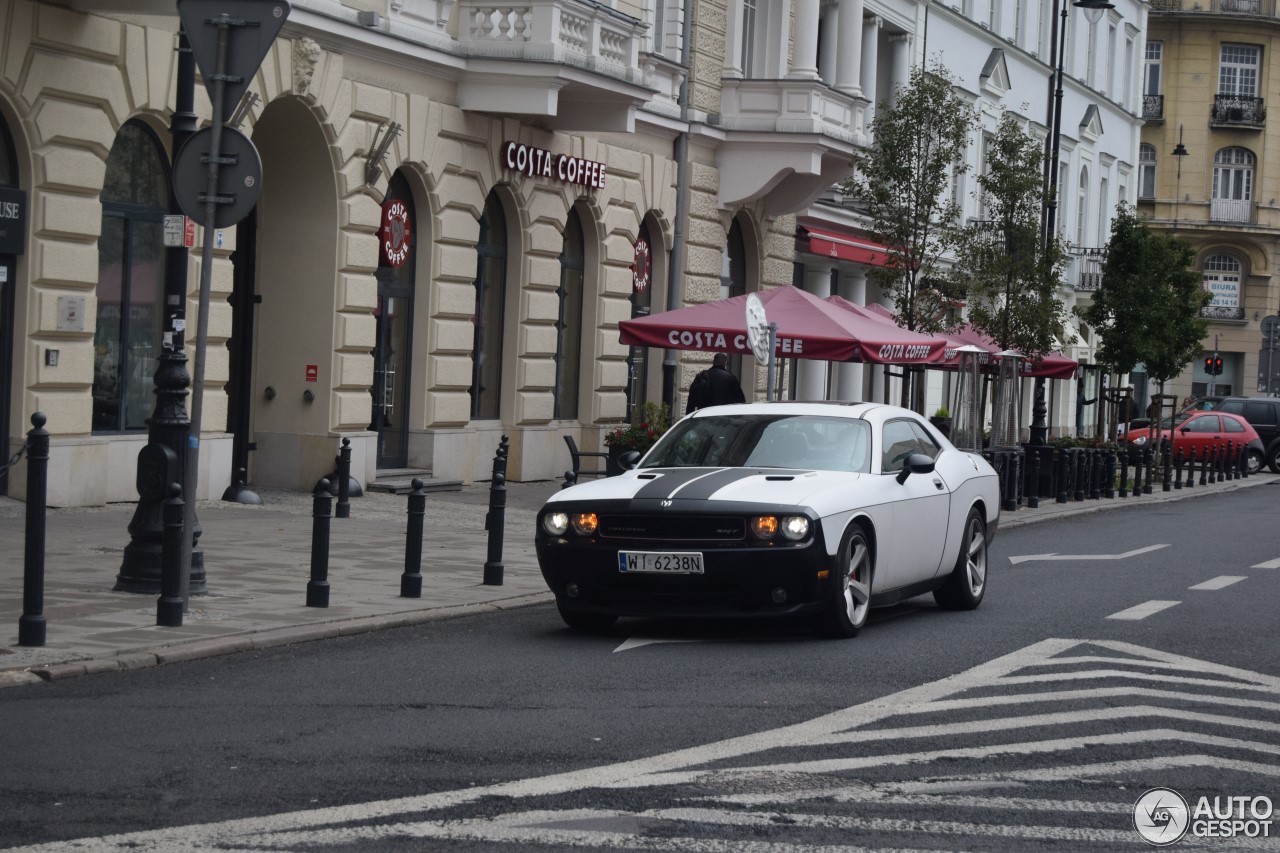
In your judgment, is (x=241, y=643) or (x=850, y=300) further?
(x=850, y=300)

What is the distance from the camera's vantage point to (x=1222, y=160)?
268 ft

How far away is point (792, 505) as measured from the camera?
1121 cm

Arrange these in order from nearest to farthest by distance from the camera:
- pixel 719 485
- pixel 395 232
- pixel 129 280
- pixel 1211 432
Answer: pixel 719 485 < pixel 129 280 < pixel 395 232 < pixel 1211 432

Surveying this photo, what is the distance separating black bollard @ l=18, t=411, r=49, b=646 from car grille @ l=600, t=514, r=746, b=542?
123 inches

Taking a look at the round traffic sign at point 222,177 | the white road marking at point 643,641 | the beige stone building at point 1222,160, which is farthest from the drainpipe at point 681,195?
the beige stone building at point 1222,160

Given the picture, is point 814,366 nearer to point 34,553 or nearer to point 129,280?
point 129,280

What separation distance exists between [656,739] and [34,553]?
12.1 feet

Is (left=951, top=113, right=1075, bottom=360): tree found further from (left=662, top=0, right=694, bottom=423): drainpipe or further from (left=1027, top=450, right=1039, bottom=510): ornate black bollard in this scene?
(left=662, top=0, right=694, bottom=423): drainpipe

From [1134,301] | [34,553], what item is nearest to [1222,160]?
[1134,301]

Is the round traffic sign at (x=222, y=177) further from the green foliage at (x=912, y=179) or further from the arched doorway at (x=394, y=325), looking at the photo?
the green foliage at (x=912, y=179)

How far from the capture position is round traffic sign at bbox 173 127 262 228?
11.1 m

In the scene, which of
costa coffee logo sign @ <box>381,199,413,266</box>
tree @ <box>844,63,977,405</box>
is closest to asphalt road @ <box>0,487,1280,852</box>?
costa coffee logo sign @ <box>381,199,413,266</box>

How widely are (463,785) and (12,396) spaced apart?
467 inches

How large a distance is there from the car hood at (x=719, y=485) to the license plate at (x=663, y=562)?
1.11 ft
